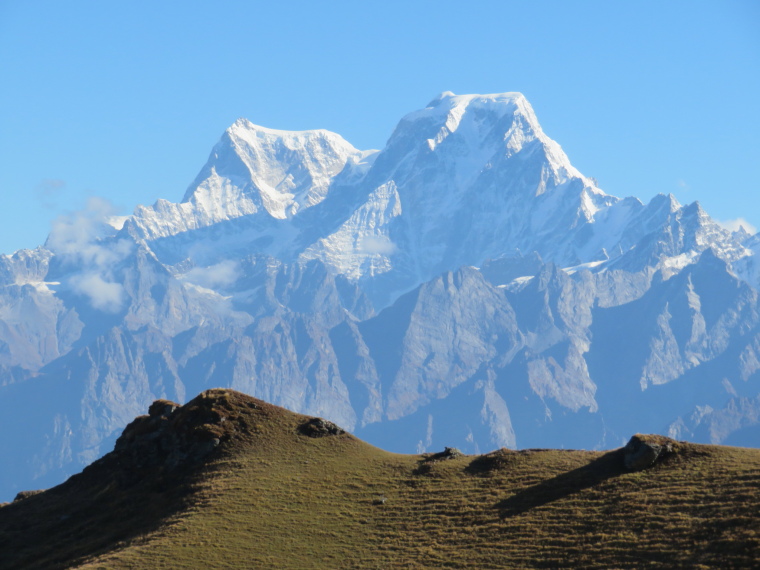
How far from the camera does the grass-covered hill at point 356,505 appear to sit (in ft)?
307

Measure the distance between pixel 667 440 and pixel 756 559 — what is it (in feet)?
101

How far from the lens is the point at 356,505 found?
4377 inches

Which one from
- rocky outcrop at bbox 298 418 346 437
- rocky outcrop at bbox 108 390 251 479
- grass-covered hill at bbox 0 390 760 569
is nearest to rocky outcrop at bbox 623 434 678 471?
grass-covered hill at bbox 0 390 760 569

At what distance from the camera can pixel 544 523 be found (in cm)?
9938

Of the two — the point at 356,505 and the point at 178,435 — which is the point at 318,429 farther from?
the point at 356,505

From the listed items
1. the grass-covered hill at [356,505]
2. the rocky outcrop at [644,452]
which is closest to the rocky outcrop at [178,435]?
the grass-covered hill at [356,505]

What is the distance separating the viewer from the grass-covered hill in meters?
93.5

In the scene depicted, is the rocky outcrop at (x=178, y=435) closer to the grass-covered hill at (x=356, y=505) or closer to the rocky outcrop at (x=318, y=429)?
the grass-covered hill at (x=356, y=505)

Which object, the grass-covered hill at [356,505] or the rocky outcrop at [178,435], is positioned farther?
the rocky outcrop at [178,435]

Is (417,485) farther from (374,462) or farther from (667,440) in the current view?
(667,440)

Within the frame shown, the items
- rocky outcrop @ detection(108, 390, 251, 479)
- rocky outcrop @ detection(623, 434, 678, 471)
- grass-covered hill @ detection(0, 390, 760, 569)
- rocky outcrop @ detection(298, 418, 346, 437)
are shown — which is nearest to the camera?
grass-covered hill @ detection(0, 390, 760, 569)

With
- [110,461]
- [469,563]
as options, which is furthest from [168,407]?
[469,563]

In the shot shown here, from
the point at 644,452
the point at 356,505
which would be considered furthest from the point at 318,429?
the point at 644,452

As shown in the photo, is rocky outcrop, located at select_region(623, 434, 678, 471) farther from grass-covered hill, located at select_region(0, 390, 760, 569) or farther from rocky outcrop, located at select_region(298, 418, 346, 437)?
rocky outcrop, located at select_region(298, 418, 346, 437)
